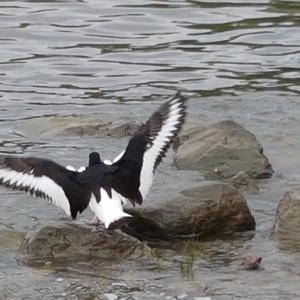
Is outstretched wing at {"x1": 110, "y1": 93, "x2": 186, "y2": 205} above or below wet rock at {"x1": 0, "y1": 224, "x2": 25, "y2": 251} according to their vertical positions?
above

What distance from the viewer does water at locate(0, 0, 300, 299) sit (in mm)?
7746

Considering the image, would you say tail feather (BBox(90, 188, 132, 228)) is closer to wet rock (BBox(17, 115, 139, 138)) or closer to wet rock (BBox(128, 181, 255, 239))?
→ wet rock (BBox(128, 181, 255, 239))

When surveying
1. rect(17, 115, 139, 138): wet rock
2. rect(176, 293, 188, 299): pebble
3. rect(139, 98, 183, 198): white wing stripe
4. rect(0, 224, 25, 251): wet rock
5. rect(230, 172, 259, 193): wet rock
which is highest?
rect(139, 98, 183, 198): white wing stripe

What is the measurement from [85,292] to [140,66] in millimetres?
7726

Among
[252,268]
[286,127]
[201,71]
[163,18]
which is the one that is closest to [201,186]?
[252,268]

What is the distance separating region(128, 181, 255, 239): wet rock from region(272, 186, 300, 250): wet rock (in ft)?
1.07

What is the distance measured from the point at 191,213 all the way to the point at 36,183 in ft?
3.66

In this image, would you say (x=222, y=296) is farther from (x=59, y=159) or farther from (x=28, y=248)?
(x=59, y=159)

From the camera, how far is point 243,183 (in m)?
9.84

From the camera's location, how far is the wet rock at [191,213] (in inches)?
333

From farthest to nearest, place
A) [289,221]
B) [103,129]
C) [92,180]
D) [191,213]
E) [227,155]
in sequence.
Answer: [103,129]
[227,155]
[191,213]
[289,221]
[92,180]

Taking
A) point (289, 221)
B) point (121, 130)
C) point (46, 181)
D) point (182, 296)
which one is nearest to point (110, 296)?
point (182, 296)

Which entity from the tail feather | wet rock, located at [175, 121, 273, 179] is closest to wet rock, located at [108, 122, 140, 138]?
wet rock, located at [175, 121, 273, 179]

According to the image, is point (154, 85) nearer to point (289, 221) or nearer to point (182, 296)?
point (289, 221)
